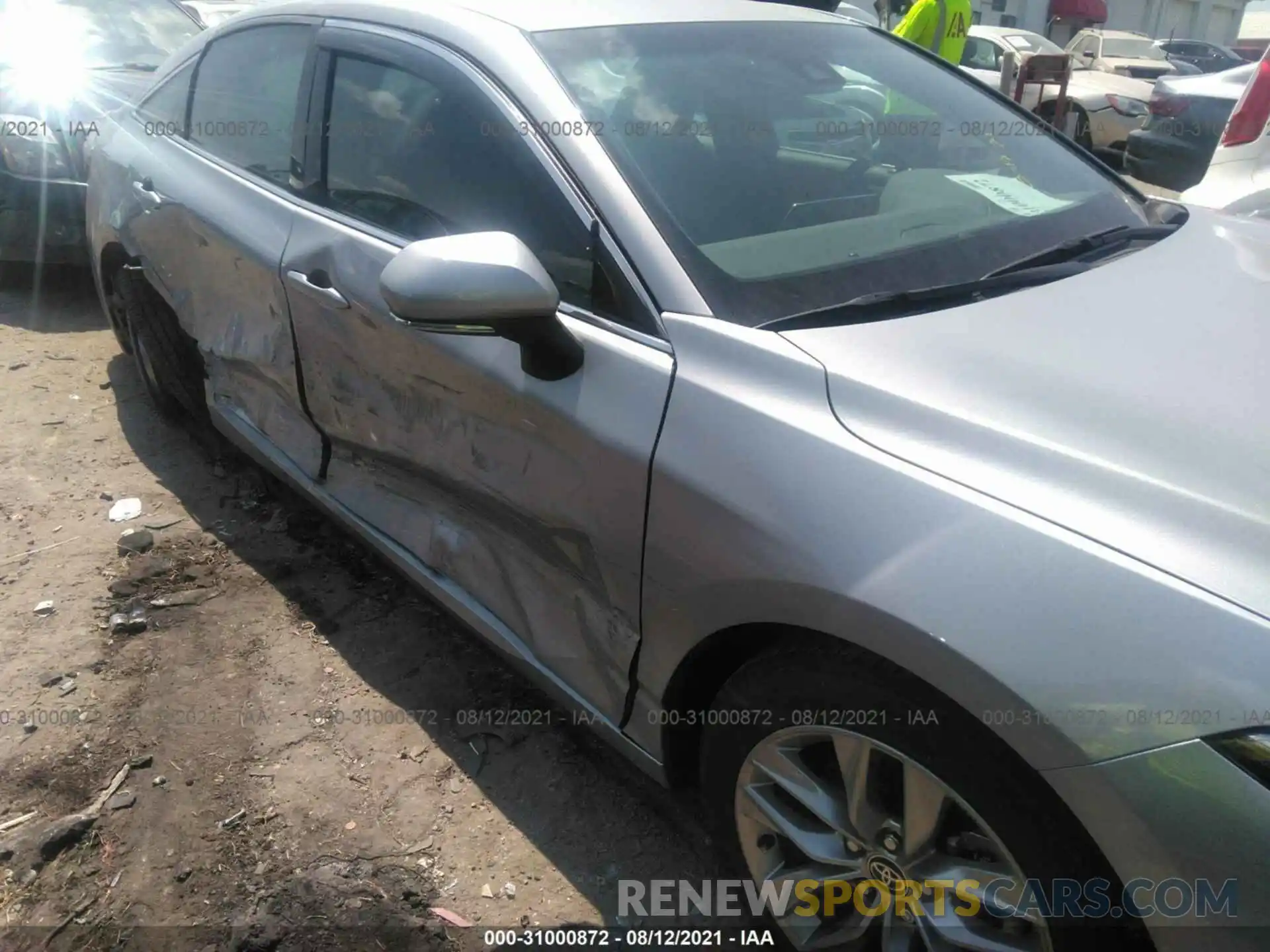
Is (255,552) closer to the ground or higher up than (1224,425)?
closer to the ground

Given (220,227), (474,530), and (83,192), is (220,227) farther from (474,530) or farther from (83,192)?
(83,192)

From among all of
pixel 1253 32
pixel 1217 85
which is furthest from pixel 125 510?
pixel 1253 32

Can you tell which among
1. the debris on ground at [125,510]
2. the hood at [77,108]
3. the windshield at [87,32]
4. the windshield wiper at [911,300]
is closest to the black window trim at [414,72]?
the windshield wiper at [911,300]

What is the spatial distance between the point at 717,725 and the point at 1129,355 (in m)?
0.93

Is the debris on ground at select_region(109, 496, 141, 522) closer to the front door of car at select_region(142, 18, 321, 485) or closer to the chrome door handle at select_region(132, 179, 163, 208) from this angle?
the front door of car at select_region(142, 18, 321, 485)

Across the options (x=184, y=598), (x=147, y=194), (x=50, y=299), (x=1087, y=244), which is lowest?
A: (x=50, y=299)

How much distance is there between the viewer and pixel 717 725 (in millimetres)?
1777

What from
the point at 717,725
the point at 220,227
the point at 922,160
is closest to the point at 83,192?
the point at 220,227

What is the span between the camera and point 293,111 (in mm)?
2758

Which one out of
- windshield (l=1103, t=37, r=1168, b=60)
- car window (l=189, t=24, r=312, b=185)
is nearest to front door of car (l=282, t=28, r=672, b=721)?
car window (l=189, t=24, r=312, b=185)

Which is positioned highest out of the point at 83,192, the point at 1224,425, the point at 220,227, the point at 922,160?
the point at 922,160

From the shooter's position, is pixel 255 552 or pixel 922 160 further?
pixel 255 552

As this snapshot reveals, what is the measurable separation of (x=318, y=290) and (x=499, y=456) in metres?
0.80

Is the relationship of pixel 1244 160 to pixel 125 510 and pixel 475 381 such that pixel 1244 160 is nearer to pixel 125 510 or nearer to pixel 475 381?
pixel 475 381
